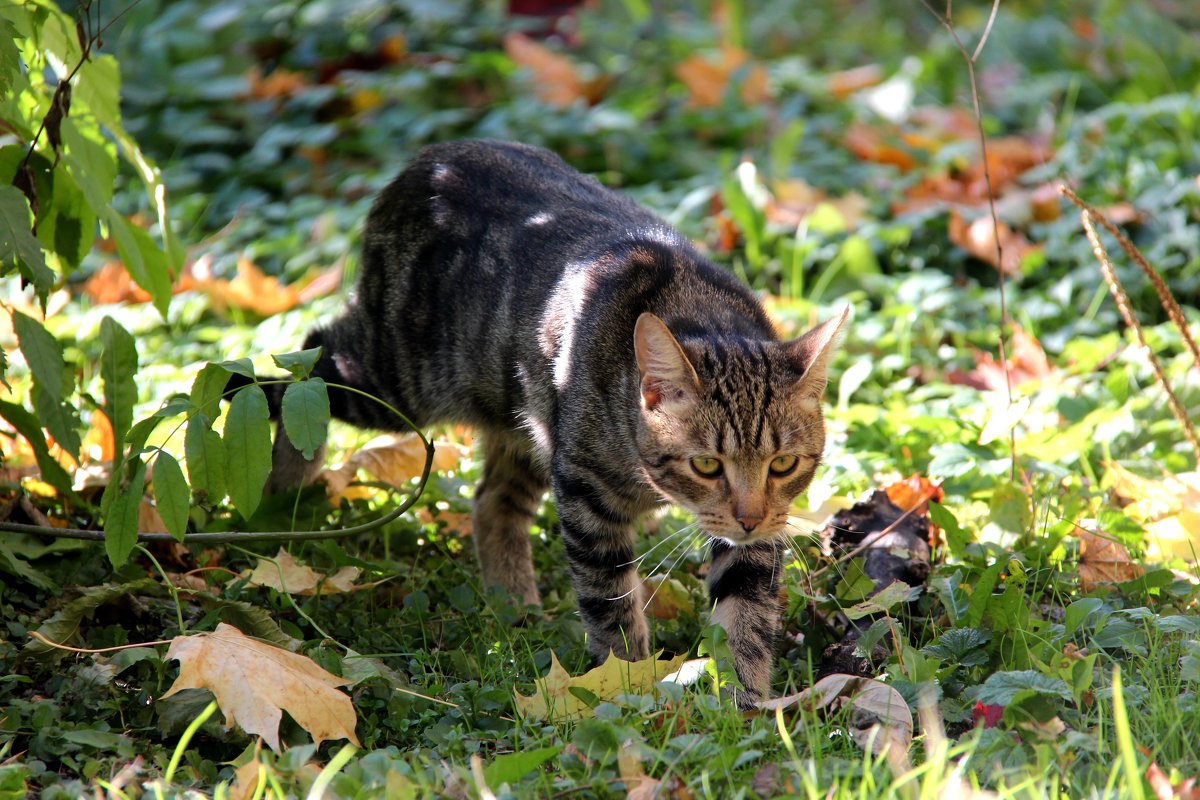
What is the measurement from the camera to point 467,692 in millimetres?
2652

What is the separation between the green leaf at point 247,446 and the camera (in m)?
2.39

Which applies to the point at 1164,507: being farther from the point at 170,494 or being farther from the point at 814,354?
the point at 170,494

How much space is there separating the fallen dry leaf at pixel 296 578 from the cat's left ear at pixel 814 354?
117cm

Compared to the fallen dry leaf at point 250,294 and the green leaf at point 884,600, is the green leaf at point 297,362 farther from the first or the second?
the fallen dry leaf at point 250,294

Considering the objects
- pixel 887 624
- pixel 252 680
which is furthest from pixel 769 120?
pixel 252 680

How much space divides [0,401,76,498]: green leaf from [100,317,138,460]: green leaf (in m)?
0.17

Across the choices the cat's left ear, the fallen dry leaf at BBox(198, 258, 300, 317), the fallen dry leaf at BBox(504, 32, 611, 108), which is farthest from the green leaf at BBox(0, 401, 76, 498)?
the fallen dry leaf at BBox(504, 32, 611, 108)

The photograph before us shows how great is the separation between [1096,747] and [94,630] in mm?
2054

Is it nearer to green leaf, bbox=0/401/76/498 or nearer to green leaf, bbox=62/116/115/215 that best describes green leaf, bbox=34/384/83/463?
green leaf, bbox=0/401/76/498

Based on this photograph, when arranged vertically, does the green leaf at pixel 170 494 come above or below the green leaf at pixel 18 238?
below

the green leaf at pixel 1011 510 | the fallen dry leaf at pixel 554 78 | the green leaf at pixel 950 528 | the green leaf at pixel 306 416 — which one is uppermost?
the green leaf at pixel 306 416

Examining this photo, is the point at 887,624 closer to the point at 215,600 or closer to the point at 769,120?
the point at 215,600

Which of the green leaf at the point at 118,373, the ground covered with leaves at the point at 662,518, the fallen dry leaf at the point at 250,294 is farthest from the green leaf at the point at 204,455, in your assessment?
the fallen dry leaf at the point at 250,294

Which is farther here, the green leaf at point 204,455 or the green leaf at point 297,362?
the green leaf at point 297,362
